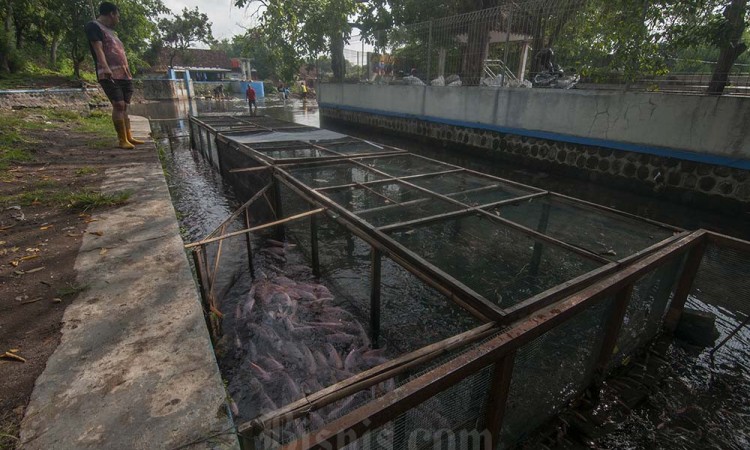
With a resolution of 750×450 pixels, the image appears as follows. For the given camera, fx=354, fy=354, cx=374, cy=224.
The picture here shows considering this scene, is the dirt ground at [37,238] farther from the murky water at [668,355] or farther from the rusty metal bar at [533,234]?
the rusty metal bar at [533,234]

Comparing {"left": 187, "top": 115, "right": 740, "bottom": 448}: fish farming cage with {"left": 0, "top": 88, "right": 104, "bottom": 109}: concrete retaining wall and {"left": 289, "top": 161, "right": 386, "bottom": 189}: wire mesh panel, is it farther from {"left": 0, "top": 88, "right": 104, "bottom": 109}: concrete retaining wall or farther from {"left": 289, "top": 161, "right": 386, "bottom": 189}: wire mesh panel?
{"left": 0, "top": 88, "right": 104, "bottom": 109}: concrete retaining wall

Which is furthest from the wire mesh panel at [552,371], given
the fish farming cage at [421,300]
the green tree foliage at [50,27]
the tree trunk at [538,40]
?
the green tree foliage at [50,27]

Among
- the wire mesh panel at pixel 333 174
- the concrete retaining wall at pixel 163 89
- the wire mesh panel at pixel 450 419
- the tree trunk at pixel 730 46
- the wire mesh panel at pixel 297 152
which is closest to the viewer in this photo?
the wire mesh panel at pixel 450 419

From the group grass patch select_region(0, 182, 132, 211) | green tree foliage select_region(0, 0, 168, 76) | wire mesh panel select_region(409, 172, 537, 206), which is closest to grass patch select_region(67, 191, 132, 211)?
grass patch select_region(0, 182, 132, 211)

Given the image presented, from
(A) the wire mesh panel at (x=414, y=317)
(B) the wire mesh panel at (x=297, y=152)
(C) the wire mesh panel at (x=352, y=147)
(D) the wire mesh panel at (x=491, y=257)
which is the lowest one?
(A) the wire mesh panel at (x=414, y=317)

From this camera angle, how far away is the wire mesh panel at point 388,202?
4535 mm

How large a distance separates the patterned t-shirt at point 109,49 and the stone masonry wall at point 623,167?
36.3 feet

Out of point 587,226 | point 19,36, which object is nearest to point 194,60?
point 19,36

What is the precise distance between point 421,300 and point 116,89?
22.9 ft

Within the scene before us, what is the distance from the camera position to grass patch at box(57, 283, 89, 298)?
2826mm

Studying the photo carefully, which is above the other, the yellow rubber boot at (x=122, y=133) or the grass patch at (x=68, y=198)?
the yellow rubber boot at (x=122, y=133)

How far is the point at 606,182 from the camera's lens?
10039 mm

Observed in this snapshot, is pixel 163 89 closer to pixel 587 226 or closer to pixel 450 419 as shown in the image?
pixel 587 226

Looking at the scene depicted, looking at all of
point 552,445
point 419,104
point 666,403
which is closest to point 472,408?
point 552,445
